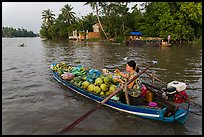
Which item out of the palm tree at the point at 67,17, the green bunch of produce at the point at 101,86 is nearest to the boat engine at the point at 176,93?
the green bunch of produce at the point at 101,86

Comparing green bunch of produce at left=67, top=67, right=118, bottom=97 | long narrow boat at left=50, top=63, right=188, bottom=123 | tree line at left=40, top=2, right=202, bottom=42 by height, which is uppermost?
tree line at left=40, top=2, right=202, bottom=42

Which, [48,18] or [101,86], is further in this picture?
[48,18]

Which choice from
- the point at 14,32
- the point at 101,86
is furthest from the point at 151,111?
the point at 14,32

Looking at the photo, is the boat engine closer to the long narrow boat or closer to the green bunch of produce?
the long narrow boat

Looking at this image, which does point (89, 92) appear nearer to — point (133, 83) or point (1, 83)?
point (133, 83)

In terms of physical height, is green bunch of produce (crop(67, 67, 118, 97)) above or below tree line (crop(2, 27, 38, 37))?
below

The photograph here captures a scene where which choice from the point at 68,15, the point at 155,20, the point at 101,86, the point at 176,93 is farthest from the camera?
the point at 68,15

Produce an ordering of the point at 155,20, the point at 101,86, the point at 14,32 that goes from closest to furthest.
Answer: the point at 101,86 → the point at 155,20 → the point at 14,32

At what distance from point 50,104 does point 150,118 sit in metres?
3.37

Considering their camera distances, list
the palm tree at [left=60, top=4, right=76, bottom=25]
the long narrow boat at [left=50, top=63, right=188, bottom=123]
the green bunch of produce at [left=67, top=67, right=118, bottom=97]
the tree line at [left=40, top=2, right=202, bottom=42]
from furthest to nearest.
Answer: the palm tree at [left=60, top=4, right=76, bottom=25] < the tree line at [left=40, top=2, right=202, bottom=42] < the green bunch of produce at [left=67, top=67, right=118, bottom=97] < the long narrow boat at [left=50, top=63, right=188, bottom=123]

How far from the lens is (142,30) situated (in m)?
37.9

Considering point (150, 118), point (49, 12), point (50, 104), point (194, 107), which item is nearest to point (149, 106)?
point (150, 118)

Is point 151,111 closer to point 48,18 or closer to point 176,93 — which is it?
point 176,93

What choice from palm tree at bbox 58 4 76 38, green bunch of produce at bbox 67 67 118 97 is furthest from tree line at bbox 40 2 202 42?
green bunch of produce at bbox 67 67 118 97
